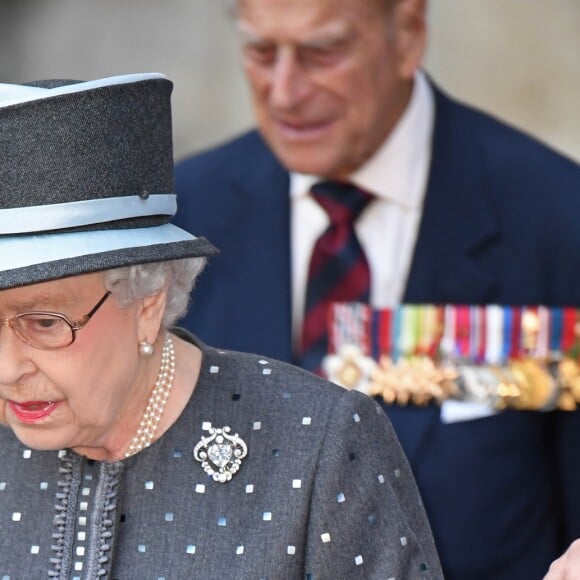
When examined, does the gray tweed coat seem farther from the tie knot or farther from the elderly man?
the tie knot

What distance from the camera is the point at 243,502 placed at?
7.74 ft

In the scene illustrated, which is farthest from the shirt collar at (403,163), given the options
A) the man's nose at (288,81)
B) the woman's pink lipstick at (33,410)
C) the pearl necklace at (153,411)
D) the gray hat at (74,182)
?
the woman's pink lipstick at (33,410)

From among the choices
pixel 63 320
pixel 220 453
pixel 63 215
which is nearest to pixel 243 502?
pixel 220 453

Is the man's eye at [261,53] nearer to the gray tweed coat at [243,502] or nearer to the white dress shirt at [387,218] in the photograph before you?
the white dress shirt at [387,218]

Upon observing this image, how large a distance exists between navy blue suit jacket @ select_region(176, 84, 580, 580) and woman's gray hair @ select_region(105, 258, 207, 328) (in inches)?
38.9

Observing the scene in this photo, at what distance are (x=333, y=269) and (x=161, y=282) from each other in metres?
1.10

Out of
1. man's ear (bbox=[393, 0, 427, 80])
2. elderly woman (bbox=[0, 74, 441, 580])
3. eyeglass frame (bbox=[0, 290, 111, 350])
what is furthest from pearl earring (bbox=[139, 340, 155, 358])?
man's ear (bbox=[393, 0, 427, 80])

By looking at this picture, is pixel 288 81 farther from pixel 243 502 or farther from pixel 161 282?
pixel 243 502

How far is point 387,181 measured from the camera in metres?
3.37

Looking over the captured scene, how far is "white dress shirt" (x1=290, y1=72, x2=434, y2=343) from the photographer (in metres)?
3.38

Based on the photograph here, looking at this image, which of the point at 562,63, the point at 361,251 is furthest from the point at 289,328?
the point at 562,63

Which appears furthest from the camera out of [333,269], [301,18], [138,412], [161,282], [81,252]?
[333,269]

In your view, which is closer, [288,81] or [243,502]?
[243,502]

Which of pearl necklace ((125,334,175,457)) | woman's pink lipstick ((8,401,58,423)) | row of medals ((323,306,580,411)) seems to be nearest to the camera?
woman's pink lipstick ((8,401,58,423))
